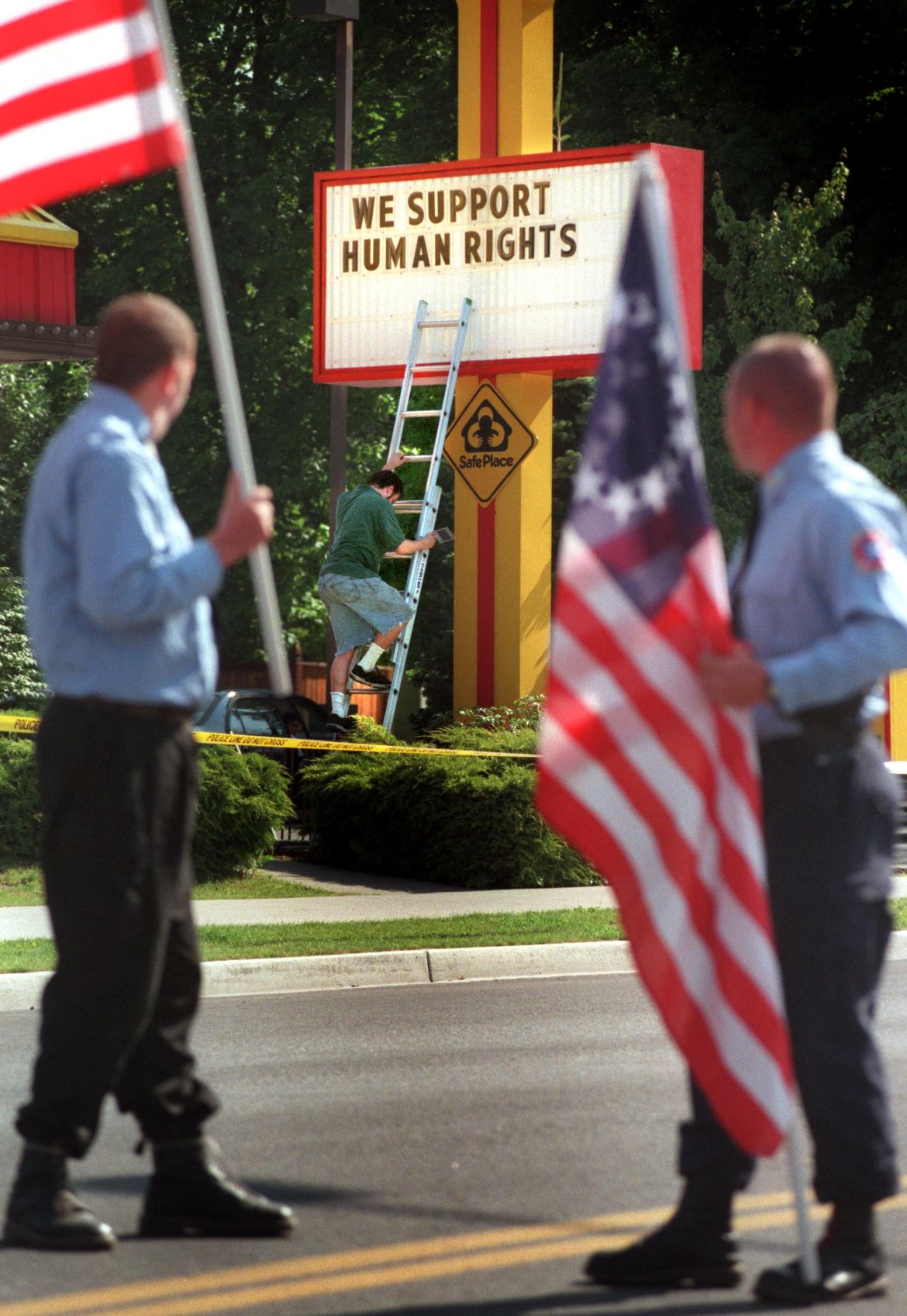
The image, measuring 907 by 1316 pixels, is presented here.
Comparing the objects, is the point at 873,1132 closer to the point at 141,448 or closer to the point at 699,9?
the point at 141,448

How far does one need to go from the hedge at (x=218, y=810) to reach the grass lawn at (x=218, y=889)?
0.13 m

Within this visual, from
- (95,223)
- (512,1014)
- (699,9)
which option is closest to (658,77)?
A: (699,9)

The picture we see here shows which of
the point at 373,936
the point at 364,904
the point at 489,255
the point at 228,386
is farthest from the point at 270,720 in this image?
the point at 228,386

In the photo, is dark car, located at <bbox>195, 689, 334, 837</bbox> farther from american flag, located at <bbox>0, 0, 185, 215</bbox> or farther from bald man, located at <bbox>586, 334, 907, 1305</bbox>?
bald man, located at <bbox>586, 334, 907, 1305</bbox>

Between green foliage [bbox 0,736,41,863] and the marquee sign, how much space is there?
6022 millimetres

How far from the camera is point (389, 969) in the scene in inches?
412

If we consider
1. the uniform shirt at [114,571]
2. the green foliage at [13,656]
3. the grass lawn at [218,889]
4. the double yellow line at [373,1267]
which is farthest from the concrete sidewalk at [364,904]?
the green foliage at [13,656]

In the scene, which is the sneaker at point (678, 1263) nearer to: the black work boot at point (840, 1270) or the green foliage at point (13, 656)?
the black work boot at point (840, 1270)

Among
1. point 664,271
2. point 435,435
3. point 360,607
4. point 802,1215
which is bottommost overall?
point 802,1215

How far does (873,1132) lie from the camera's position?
455 cm

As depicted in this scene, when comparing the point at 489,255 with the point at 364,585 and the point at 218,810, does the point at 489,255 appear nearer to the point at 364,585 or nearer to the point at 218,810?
the point at 364,585

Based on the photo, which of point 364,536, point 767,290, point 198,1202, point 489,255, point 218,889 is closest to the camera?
point 198,1202

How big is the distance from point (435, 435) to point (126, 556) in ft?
46.3

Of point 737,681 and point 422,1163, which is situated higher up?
point 737,681
